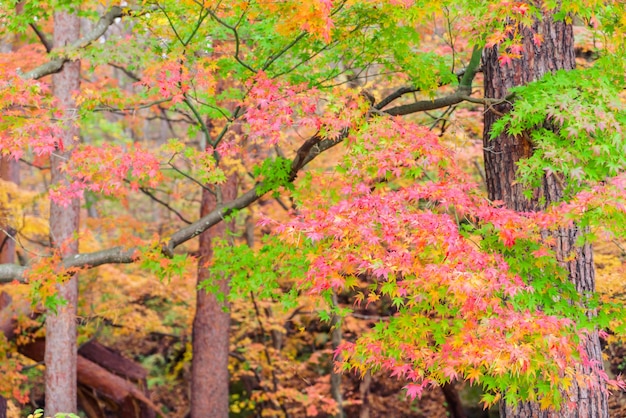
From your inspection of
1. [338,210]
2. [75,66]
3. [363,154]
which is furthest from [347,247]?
[75,66]

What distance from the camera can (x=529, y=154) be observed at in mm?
5922

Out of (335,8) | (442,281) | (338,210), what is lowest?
(442,281)

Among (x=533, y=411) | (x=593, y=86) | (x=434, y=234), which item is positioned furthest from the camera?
(x=533, y=411)

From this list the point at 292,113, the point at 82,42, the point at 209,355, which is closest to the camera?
the point at 292,113

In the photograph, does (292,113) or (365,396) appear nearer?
(292,113)

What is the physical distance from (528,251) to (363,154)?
1.49m

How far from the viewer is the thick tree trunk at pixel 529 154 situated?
5762 millimetres

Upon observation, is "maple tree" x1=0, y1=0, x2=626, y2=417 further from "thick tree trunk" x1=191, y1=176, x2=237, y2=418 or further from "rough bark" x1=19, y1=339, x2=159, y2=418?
"rough bark" x1=19, y1=339, x2=159, y2=418

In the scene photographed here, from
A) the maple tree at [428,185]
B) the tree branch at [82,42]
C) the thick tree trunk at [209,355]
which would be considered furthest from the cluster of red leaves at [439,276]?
the thick tree trunk at [209,355]

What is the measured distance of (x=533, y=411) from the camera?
19.0 feet

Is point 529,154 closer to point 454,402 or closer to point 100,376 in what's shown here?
point 454,402

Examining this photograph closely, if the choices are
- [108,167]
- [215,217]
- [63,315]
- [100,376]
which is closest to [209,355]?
[100,376]

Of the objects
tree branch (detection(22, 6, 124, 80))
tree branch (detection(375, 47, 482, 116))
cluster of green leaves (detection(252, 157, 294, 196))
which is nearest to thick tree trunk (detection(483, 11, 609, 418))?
tree branch (detection(375, 47, 482, 116))

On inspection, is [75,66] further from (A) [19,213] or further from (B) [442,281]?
(B) [442,281]
